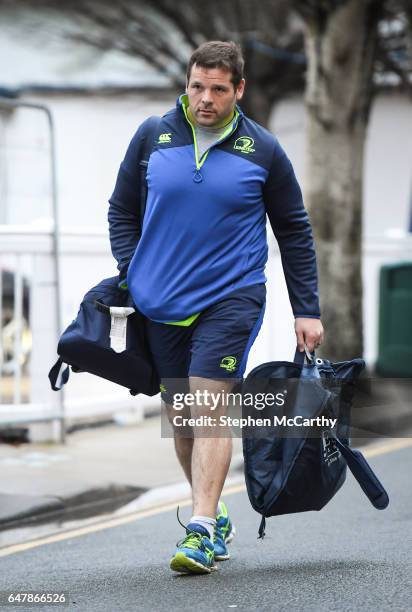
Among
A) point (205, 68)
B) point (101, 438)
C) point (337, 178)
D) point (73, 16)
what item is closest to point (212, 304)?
point (205, 68)

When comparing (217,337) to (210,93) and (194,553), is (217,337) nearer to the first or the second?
(194,553)

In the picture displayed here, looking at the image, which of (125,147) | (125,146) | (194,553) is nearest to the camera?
(194,553)

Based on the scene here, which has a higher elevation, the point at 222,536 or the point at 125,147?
the point at 125,147

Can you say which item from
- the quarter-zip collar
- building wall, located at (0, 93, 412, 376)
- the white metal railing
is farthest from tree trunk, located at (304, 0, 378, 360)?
building wall, located at (0, 93, 412, 376)

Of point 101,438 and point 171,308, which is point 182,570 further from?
point 101,438

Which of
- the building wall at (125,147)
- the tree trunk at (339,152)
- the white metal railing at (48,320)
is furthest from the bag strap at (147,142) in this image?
the building wall at (125,147)

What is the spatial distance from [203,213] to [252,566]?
1401 mm

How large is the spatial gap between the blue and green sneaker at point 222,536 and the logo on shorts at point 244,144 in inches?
57.6

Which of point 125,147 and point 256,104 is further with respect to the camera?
point 125,147

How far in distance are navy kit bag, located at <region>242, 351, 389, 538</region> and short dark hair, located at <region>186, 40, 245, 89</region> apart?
1.11 metres

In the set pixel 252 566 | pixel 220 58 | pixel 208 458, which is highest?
pixel 220 58

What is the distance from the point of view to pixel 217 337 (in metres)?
4.62

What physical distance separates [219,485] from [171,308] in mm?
686

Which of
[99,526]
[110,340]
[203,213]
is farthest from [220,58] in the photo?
[99,526]
